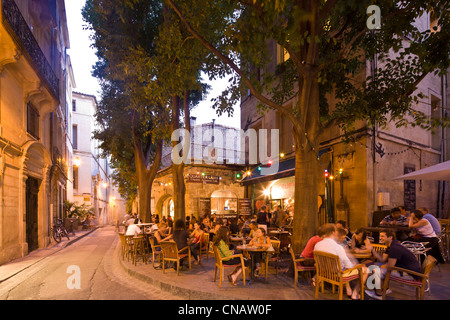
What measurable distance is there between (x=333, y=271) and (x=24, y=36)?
469 inches

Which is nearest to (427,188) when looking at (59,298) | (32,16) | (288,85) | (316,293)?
(288,85)

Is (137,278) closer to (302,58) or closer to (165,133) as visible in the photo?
(165,133)

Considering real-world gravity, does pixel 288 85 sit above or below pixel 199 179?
above

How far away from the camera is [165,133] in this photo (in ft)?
37.8

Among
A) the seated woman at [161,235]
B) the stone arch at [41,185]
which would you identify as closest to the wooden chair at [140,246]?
the seated woman at [161,235]

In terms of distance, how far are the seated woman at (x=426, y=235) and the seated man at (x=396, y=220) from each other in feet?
4.52

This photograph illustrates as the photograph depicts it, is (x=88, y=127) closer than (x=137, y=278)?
No

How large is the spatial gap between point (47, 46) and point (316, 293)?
54.9ft

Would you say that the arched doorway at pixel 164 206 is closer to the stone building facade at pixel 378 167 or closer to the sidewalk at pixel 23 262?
the sidewalk at pixel 23 262

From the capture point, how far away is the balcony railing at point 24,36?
8933 mm

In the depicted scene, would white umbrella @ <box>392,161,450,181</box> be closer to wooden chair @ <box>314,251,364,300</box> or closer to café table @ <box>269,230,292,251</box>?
café table @ <box>269,230,292,251</box>

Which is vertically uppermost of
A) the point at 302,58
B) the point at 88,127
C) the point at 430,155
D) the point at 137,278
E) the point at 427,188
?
the point at 88,127
